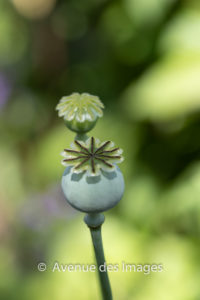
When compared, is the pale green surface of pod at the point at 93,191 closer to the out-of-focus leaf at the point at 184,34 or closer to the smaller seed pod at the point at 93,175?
the smaller seed pod at the point at 93,175

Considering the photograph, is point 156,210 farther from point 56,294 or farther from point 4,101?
point 4,101

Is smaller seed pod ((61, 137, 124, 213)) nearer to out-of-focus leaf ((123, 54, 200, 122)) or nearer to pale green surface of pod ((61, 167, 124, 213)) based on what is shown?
pale green surface of pod ((61, 167, 124, 213))

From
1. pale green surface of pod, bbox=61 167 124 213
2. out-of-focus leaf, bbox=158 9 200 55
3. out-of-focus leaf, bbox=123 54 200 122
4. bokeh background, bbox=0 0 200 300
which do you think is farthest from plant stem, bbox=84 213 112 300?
out-of-focus leaf, bbox=158 9 200 55

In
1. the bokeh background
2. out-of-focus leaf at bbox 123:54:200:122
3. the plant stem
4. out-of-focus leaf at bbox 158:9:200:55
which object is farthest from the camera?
out-of-focus leaf at bbox 158:9:200:55

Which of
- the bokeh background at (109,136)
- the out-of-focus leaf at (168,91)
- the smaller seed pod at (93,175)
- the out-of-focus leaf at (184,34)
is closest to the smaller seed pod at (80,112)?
the smaller seed pod at (93,175)

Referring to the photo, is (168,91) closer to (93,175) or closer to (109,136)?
(109,136)

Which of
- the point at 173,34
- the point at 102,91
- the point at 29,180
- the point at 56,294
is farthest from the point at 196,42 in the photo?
the point at 56,294

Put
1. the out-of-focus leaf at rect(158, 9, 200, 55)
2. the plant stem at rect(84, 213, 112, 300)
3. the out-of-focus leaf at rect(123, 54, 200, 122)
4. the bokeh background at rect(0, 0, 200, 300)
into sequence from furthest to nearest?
the out-of-focus leaf at rect(158, 9, 200, 55) → the out-of-focus leaf at rect(123, 54, 200, 122) → the bokeh background at rect(0, 0, 200, 300) → the plant stem at rect(84, 213, 112, 300)
